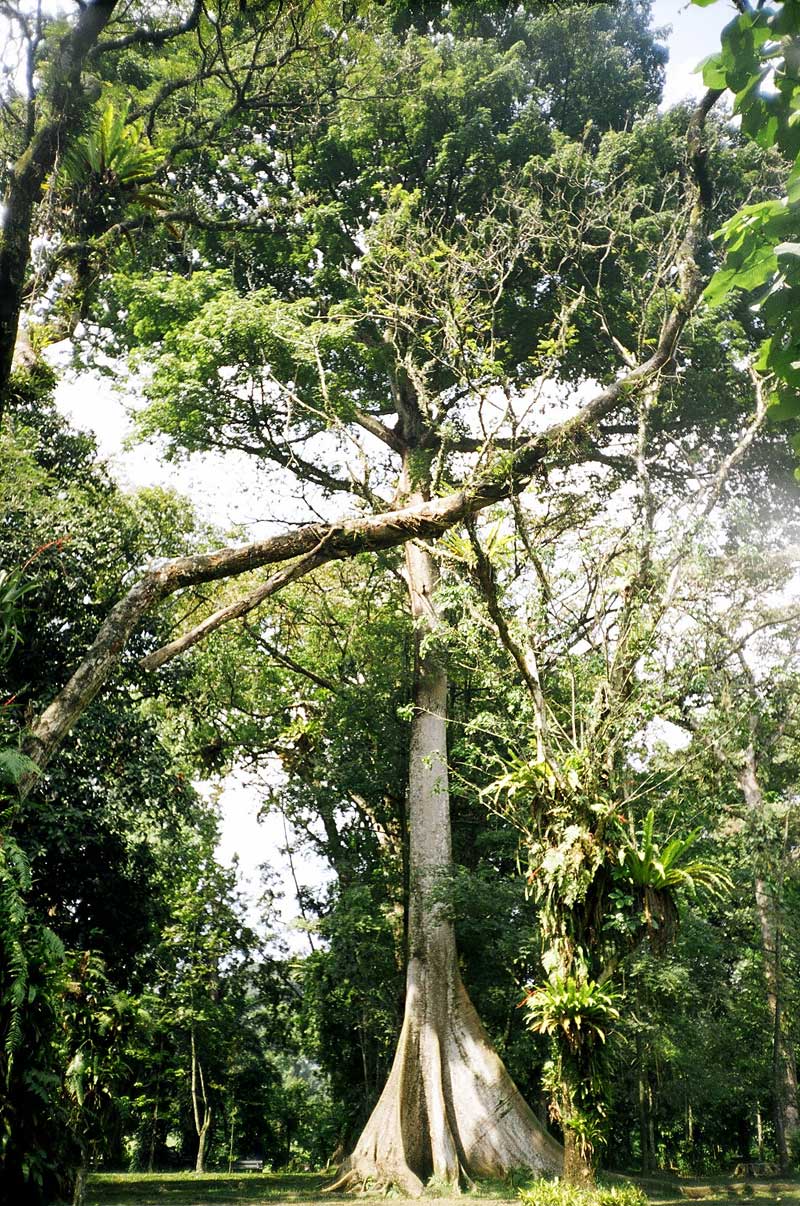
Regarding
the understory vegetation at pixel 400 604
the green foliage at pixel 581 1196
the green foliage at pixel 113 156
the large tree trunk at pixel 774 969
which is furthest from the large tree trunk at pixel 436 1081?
the green foliage at pixel 113 156

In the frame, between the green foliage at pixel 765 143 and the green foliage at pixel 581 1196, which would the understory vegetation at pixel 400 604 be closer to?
the green foliage at pixel 581 1196

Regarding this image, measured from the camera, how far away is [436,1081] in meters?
12.3

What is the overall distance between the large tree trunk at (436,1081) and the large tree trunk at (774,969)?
15.1 ft

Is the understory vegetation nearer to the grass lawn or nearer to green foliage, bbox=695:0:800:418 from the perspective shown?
the grass lawn

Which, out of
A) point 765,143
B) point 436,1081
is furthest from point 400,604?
point 765,143

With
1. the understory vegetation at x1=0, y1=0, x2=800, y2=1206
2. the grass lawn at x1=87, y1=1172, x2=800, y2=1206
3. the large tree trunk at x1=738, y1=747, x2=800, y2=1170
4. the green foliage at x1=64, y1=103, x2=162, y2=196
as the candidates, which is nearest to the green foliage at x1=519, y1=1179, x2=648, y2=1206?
the understory vegetation at x1=0, y1=0, x2=800, y2=1206

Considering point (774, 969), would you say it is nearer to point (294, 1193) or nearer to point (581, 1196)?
point (294, 1193)

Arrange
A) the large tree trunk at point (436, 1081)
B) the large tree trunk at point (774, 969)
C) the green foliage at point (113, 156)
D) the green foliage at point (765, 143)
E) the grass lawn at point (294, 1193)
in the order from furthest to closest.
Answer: the large tree trunk at point (774, 969)
the large tree trunk at point (436, 1081)
the grass lawn at point (294, 1193)
the green foliage at point (113, 156)
the green foliage at point (765, 143)

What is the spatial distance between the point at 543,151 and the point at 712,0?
48.9 ft

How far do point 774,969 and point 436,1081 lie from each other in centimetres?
598

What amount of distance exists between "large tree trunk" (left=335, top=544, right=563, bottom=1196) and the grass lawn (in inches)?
26.0

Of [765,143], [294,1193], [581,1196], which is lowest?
[294,1193]

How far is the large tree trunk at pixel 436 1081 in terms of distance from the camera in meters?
11.8

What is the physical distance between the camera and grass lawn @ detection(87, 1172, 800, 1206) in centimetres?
1012
